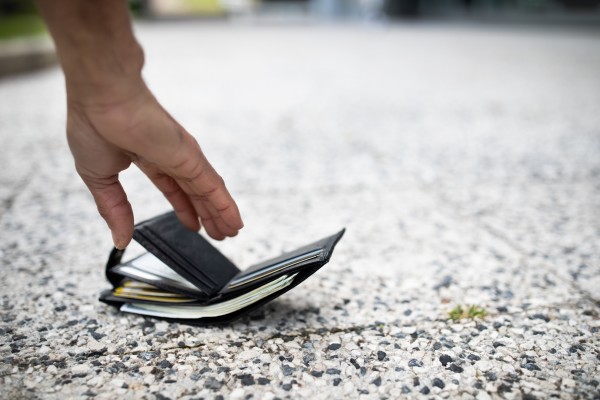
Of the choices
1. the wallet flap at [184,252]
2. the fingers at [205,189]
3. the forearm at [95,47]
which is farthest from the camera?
the wallet flap at [184,252]

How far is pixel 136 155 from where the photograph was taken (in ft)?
3.05

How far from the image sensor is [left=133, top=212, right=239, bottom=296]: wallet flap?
1.09m

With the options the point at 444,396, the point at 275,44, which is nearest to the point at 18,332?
the point at 444,396

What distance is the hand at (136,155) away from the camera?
84 centimetres

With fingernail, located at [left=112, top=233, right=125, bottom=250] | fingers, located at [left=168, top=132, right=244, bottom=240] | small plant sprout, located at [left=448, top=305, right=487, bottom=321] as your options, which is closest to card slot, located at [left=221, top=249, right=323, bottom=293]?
fingers, located at [left=168, top=132, right=244, bottom=240]

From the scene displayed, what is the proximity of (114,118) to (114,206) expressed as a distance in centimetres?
22

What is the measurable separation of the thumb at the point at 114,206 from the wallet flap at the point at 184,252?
67mm

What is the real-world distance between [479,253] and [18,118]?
9.91 ft

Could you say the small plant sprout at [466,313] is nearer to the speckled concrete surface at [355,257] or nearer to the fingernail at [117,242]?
the speckled concrete surface at [355,257]

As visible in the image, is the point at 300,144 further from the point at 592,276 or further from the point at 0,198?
the point at 592,276

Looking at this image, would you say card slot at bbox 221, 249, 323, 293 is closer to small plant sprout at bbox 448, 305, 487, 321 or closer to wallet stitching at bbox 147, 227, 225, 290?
wallet stitching at bbox 147, 227, 225, 290

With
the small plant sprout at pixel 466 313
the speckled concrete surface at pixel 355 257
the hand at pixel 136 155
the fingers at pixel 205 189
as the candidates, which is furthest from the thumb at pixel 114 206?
the small plant sprout at pixel 466 313

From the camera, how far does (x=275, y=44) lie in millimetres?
9445

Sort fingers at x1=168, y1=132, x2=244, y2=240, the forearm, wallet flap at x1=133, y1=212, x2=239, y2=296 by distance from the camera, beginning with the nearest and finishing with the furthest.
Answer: the forearm, fingers at x1=168, y1=132, x2=244, y2=240, wallet flap at x1=133, y1=212, x2=239, y2=296
